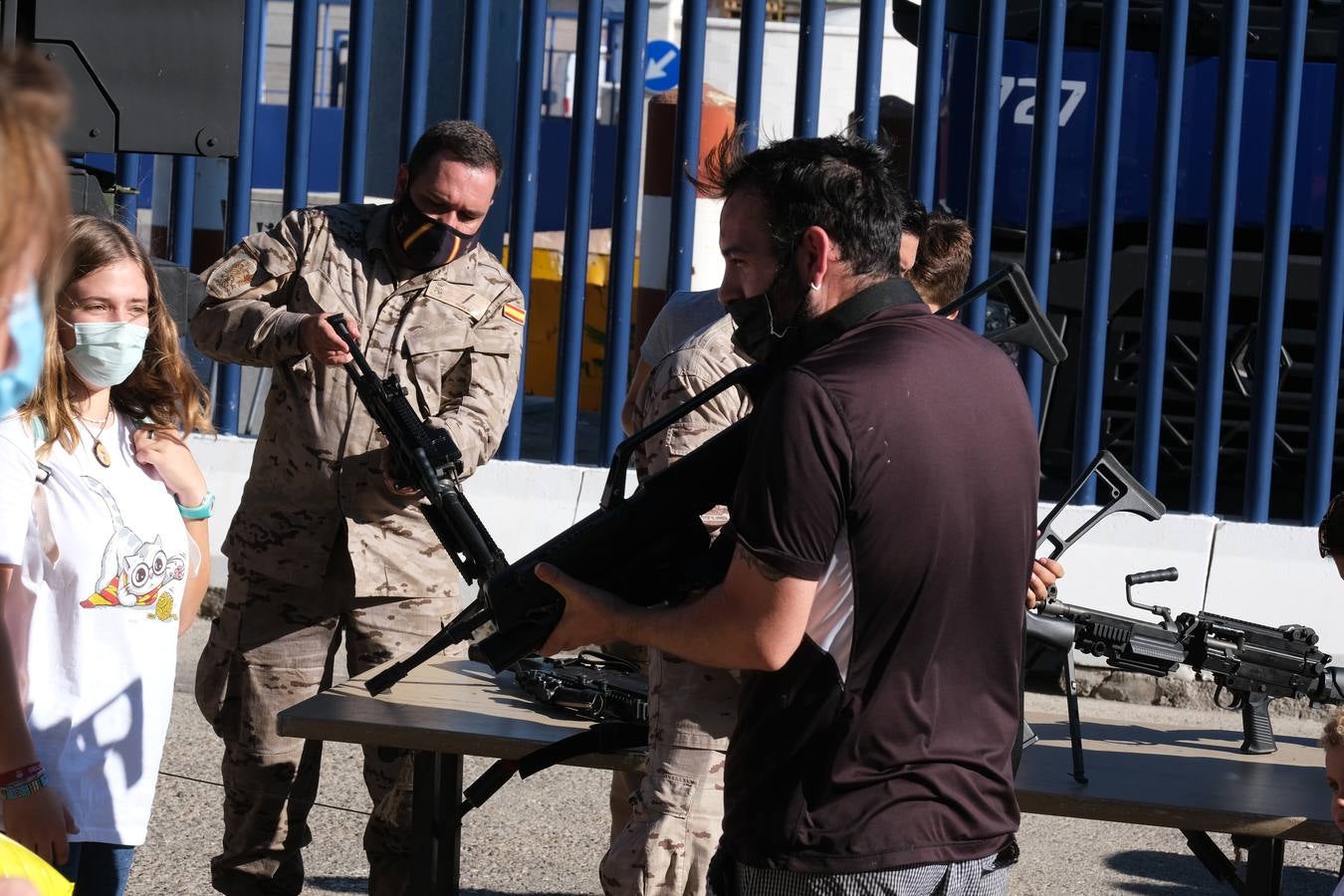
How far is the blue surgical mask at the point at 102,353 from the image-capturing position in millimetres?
2404

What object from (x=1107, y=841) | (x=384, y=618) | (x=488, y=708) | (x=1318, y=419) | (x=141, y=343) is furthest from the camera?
(x=1318, y=419)

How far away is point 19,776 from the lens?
2043 millimetres

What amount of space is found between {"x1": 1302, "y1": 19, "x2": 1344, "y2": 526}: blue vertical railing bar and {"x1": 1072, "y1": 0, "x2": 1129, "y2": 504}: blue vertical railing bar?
28.0 inches

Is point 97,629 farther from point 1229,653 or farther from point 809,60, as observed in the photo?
point 809,60

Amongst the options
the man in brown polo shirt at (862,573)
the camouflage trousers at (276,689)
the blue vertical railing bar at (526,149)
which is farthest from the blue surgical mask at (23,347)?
the blue vertical railing bar at (526,149)

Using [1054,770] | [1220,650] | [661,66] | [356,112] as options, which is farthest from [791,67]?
[1054,770]

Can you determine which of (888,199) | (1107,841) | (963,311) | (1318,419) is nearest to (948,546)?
(888,199)

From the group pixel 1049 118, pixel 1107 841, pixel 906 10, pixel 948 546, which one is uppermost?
pixel 906 10

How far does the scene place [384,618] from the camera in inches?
137

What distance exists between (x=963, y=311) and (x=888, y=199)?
11.5 feet

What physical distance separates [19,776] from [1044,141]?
4.23m

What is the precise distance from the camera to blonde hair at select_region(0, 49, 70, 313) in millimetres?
1073

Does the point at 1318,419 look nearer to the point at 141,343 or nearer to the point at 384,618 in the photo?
the point at 384,618

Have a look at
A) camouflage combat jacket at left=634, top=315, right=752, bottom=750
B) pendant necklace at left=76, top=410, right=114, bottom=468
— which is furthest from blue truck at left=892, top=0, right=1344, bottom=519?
pendant necklace at left=76, top=410, right=114, bottom=468
